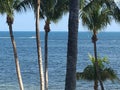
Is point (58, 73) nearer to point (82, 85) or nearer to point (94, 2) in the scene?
point (82, 85)

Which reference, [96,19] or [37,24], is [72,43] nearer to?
[37,24]

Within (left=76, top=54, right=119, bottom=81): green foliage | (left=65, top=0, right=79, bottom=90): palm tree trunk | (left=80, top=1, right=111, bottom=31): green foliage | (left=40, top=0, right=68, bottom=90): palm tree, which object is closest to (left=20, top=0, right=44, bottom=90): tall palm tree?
(left=40, top=0, right=68, bottom=90): palm tree

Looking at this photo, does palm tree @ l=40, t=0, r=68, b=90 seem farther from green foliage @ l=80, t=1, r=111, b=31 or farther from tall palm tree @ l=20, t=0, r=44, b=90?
tall palm tree @ l=20, t=0, r=44, b=90

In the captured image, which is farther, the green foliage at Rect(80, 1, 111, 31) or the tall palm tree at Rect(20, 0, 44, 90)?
the green foliage at Rect(80, 1, 111, 31)

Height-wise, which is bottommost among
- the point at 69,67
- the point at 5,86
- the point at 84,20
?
the point at 5,86

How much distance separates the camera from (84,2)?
2775 centimetres

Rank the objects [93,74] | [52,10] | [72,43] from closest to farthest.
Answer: [72,43] < [52,10] < [93,74]

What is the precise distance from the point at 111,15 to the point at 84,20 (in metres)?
1.63

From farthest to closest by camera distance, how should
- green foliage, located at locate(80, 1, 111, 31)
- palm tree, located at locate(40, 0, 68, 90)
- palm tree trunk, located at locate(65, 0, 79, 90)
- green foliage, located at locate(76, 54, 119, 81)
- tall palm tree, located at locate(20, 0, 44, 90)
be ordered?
1. green foliage, located at locate(76, 54, 119, 81)
2. green foliage, located at locate(80, 1, 111, 31)
3. palm tree, located at locate(40, 0, 68, 90)
4. tall palm tree, located at locate(20, 0, 44, 90)
5. palm tree trunk, located at locate(65, 0, 79, 90)

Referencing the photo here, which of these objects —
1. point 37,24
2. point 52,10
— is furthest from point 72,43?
point 52,10

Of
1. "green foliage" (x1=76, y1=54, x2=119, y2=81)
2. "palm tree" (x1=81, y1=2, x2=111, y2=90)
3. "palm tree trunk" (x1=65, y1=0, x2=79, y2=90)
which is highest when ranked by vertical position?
"palm tree" (x1=81, y1=2, x2=111, y2=90)

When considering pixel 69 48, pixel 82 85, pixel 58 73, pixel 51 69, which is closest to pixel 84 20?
pixel 69 48

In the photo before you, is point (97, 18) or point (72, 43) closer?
point (72, 43)

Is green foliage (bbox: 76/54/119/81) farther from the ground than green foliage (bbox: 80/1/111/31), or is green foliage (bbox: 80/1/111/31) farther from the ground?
green foliage (bbox: 80/1/111/31)
